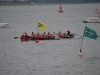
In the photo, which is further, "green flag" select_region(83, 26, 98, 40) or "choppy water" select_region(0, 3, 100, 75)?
"green flag" select_region(83, 26, 98, 40)

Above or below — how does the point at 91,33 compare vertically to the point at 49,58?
above

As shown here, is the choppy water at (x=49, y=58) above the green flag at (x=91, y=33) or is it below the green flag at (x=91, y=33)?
below

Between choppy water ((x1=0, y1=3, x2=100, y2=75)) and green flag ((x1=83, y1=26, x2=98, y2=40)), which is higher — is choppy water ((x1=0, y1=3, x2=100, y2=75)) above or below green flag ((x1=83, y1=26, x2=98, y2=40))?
below

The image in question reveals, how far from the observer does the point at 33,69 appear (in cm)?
4684

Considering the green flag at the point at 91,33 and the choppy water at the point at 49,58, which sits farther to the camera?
the green flag at the point at 91,33

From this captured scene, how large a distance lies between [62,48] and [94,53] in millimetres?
7951

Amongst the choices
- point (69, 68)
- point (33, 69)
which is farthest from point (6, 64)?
point (69, 68)

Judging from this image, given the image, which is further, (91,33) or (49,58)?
(49,58)

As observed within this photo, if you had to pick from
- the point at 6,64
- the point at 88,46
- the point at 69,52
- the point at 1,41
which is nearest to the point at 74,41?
the point at 88,46

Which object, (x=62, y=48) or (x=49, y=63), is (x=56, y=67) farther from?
(x=62, y=48)

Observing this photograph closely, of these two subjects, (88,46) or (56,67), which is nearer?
(56,67)

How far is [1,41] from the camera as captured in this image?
75.1 metres

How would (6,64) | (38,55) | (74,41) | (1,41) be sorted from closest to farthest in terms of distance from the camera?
(6,64), (38,55), (74,41), (1,41)

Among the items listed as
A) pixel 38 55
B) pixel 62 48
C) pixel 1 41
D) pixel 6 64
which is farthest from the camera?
pixel 1 41
